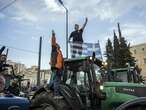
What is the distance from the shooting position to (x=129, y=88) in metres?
9.92

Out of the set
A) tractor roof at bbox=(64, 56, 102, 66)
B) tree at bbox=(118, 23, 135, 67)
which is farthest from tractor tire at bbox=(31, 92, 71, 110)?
tree at bbox=(118, 23, 135, 67)

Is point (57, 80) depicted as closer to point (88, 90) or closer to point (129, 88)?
point (88, 90)

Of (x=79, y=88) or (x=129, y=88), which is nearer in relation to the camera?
(x=129, y=88)

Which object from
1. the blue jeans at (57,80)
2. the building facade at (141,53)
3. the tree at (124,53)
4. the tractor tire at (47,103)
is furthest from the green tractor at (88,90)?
the building facade at (141,53)

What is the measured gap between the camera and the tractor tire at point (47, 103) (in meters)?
10.2

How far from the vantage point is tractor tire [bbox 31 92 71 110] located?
1016 cm

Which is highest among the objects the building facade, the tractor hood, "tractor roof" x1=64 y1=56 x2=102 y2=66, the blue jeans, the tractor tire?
the building facade

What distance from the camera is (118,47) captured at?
46375 millimetres

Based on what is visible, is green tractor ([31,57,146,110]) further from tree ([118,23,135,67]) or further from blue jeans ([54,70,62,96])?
tree ([118,23,135,67])

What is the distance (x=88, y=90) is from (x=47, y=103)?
149cm

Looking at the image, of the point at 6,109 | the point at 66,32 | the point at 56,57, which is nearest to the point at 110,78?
the point at 56,57

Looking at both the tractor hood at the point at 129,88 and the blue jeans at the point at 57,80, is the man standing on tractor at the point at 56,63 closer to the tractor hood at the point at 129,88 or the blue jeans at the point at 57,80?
the blue jeans at the point at 57,80

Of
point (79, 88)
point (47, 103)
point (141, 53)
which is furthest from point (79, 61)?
point (141, 53)

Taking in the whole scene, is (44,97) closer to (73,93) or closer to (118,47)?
(73,93)
